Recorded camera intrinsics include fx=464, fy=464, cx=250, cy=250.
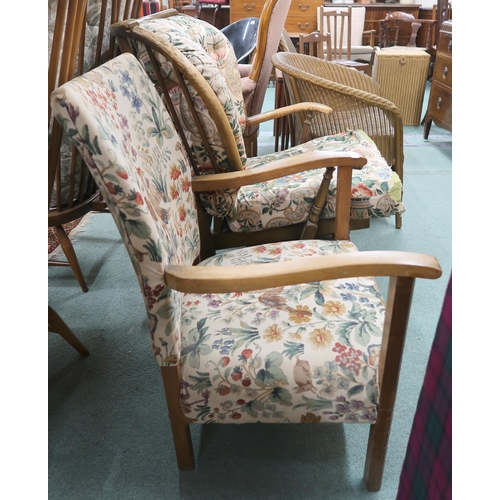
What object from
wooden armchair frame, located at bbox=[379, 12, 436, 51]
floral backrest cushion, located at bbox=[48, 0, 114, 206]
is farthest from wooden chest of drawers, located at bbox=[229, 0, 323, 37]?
floral backrest cushion, located at bbox=[48, 0, 114, 206]

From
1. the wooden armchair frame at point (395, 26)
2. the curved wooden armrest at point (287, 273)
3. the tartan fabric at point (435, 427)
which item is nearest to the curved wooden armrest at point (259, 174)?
the curved wooden armrest at point (287, 273)

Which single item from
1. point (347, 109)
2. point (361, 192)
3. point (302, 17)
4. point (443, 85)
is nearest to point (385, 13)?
point (302, 17)

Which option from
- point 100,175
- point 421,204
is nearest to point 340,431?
point 100,175

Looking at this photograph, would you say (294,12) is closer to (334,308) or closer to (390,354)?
(334,308)

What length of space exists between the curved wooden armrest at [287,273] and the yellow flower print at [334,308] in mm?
177

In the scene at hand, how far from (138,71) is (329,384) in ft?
2.69

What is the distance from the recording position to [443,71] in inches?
130

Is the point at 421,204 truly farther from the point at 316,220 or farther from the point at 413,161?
the point at 316,220

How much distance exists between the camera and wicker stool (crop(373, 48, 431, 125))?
362 centimetres

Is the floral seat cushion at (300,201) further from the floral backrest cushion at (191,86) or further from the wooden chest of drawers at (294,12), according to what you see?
the wooden chest of drawers at (294,12)

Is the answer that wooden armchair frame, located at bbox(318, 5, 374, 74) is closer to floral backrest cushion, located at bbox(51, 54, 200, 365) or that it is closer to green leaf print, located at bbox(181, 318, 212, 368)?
floral backrest cushion, located at bbox(51, 54, 200, 365)

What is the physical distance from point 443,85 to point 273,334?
3.01m

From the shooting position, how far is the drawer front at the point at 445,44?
3209 mm

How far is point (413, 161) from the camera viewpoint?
A: 316 cm
